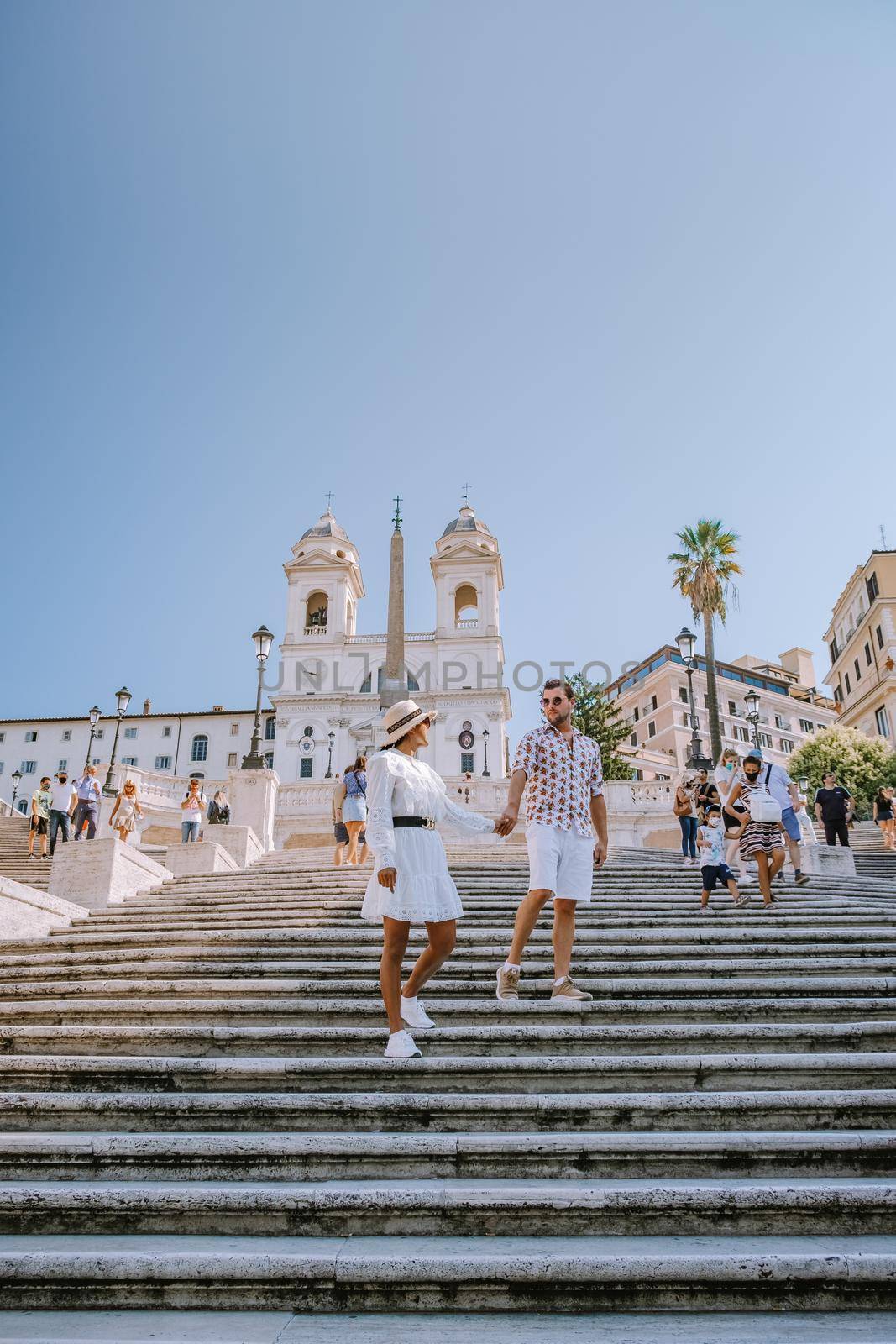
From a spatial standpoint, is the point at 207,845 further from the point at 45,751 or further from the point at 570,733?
the point at 45,751

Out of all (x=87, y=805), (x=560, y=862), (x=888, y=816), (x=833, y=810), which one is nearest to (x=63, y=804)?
(x=87, y=805)

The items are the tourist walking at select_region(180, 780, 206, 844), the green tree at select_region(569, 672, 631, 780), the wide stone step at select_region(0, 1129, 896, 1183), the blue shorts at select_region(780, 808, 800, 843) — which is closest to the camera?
the wide stone step at select_region(0, 1129, 896, 1183)

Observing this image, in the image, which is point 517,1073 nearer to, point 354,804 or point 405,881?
point 405,881

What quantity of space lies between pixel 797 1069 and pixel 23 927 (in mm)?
6797

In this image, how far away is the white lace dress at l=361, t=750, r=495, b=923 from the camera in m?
4.95

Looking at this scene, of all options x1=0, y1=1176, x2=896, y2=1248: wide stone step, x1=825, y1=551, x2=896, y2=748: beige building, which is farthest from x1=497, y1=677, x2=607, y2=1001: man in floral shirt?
x1=825, y1=551, x2=896, y2=748: beige building

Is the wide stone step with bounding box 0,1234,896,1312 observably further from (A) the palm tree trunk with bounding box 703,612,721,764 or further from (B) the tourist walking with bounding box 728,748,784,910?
(A) the palm tree trunk with bounding box 703,612,721,764

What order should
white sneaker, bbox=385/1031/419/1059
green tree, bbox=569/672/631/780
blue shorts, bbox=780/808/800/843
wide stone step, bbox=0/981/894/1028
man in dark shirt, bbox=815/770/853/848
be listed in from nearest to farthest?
white sneaker, bbox=385/1031/419/1059 → wide stone step, bbox=0/981/894/1028 → blue shorts, bbox=780/808/800/843 → man in dark shirt, bbox=815/770/853/848 → green tree, bbox=569/672/631/780

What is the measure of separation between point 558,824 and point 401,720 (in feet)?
3.96

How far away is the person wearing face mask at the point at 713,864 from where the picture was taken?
9383 millimetres

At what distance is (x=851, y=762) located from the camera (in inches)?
1486

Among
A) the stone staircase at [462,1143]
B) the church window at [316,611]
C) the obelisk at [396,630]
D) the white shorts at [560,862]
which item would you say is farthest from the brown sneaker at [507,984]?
the church window at [316,611]

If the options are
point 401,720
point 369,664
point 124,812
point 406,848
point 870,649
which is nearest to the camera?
point 406,848

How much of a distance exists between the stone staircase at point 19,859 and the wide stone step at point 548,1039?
6077 millimetres
